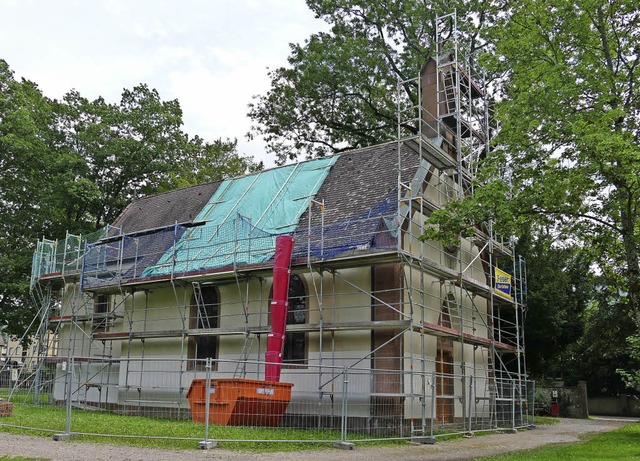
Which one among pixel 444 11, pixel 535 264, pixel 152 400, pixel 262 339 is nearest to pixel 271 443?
pixel 262 339

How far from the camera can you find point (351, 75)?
31312 mm

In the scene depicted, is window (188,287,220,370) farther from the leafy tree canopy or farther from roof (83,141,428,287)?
the leafy tree canopy

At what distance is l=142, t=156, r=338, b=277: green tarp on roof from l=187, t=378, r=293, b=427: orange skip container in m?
4.67

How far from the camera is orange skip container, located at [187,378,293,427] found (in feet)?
48.2

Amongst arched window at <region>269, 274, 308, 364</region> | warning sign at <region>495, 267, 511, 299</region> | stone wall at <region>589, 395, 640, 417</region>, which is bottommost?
stone wall at <region>589, 395, 640, 417</region>

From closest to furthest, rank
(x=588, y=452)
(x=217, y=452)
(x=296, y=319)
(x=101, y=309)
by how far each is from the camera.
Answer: (x=217, y=452)
(x=588, y=452)
(x=296, y=319)
(x=101, y=309)

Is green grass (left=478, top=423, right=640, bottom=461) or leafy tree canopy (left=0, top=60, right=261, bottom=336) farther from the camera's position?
leafy tree canopy (left=0, top=60, right=261, bottom=336)

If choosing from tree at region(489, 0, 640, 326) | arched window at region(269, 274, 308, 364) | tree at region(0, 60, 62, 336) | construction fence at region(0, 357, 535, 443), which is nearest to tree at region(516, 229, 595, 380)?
construction fence at region(0, 357, 535, 443)

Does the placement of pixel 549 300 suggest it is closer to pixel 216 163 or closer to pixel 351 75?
pixel 351 75

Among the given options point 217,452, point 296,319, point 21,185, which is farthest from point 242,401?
point 21,185

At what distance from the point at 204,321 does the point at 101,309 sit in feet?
20.7

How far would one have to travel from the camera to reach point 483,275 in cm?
2394

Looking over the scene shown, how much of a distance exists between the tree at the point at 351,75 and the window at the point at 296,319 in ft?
51.3

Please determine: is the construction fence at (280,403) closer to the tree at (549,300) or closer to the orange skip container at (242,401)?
the orange skip container at (242,401)
